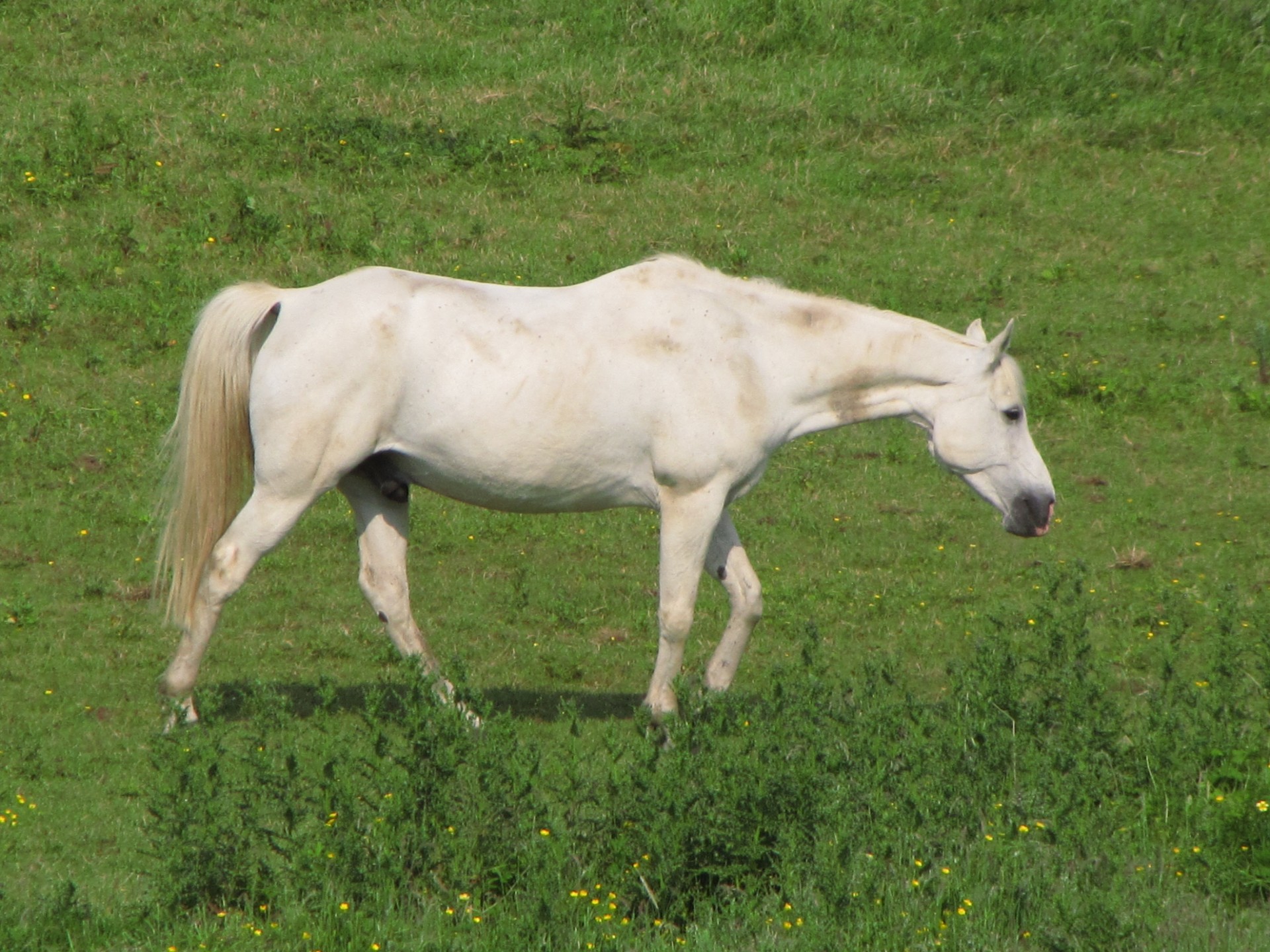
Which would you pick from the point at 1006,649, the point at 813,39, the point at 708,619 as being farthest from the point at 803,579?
the point at 813,39

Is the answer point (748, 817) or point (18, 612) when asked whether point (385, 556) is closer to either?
point (18, 612)

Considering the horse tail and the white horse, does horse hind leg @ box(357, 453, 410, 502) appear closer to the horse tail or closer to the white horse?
the white horse

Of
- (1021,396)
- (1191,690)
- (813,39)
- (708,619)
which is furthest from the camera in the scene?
(813,39)

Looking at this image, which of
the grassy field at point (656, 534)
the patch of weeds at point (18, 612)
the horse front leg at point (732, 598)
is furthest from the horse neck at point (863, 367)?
the patch of weeds at point (18, 612)

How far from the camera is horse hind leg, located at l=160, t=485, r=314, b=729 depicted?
6836mm

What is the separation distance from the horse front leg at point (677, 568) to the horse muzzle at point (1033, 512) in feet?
4.51

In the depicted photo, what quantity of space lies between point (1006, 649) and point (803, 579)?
322 centimetres

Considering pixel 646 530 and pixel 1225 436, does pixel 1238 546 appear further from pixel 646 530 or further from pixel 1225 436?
pixel 646 530

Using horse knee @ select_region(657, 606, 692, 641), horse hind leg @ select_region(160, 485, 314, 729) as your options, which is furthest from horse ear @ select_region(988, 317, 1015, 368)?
horse hind leg @ select_region(160, 485, 314, 729)

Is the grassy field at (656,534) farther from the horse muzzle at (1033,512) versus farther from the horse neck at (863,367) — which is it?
the horse neck at (863,367)

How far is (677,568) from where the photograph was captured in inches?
279

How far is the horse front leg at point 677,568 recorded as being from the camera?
702cm

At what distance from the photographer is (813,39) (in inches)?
637

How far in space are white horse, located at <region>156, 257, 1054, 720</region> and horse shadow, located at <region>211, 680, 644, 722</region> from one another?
48cm
